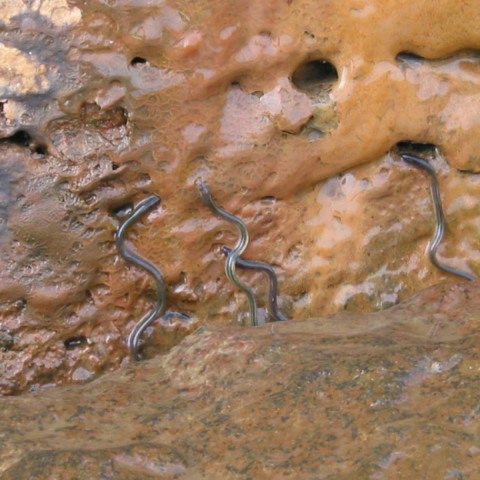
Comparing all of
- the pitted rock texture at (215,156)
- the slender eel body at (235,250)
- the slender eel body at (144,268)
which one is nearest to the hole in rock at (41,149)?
the pitted rock texture at (215,156)

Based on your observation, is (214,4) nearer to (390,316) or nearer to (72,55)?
(72,55)

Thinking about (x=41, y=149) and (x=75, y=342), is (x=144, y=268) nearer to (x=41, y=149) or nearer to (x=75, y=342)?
(x=75, y=342)

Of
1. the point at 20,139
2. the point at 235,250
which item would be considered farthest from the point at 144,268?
the point at 20,139

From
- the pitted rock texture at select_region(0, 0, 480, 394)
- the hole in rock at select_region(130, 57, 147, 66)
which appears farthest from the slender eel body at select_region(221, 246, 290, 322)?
the hole in rock at select_region(130, 57, 147, 66)

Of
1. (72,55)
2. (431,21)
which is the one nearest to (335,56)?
(431,21)

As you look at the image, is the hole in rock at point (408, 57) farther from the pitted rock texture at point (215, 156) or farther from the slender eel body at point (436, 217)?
the slender eel body at point (436, 217)
